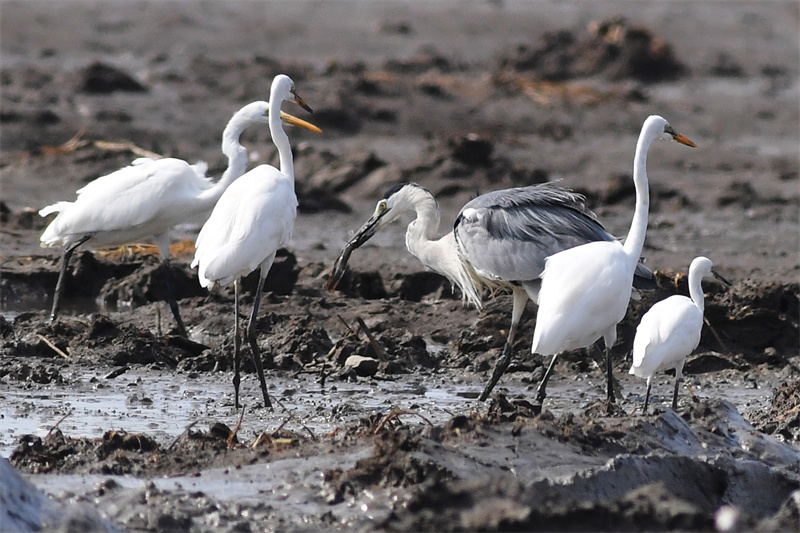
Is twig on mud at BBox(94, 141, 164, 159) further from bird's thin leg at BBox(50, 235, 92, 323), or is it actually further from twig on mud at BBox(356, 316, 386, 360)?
twig on mud at BBox(356, 316, 386, 360)

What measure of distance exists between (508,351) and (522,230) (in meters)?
0.78

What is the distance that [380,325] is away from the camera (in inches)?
387

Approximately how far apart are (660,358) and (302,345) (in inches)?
102

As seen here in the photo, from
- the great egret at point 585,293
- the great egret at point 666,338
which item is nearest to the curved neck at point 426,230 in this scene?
the great egret at point 585,293

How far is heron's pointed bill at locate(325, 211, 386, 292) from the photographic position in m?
9.54

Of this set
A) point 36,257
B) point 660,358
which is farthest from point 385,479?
point 36,257

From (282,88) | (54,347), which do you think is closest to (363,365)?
(282,88)

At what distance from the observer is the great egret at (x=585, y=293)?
7.28m

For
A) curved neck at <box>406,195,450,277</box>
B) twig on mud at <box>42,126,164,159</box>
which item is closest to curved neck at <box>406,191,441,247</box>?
curved neck at <box>406,195,450,277</box>

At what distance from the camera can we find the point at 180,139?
60.7 feet

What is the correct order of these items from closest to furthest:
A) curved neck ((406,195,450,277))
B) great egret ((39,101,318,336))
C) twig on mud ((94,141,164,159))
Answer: curved neck ((406,195,450,277)) → great egret ((39,101,318,336)) → twig on mud ((94,141,164,159))

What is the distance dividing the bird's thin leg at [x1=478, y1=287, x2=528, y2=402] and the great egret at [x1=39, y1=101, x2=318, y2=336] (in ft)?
7.32

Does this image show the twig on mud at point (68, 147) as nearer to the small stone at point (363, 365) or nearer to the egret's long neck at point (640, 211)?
the small stone at point (363, 365)

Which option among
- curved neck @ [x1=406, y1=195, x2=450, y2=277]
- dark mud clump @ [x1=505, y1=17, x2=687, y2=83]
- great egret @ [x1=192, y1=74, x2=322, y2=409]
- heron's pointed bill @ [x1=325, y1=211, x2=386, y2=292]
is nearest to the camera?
great egret @ [x1=192, y1=74, x2=322, y2=409]
